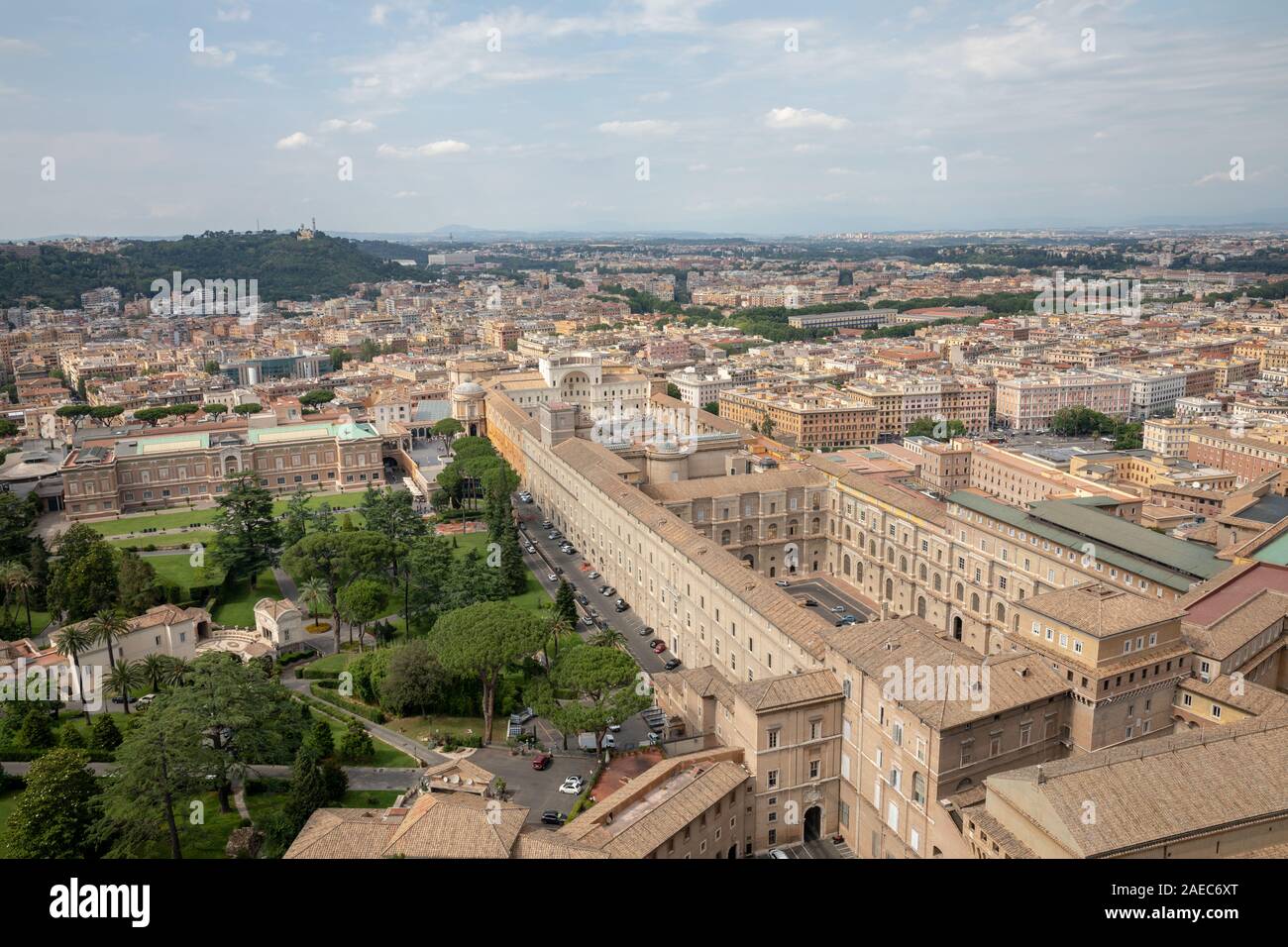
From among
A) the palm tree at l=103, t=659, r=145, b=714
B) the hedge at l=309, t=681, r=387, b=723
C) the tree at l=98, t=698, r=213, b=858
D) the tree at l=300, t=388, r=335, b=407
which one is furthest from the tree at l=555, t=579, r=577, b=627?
the tree at l=300, t=388, r=335, b=407

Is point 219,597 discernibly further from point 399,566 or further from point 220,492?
point 220,492

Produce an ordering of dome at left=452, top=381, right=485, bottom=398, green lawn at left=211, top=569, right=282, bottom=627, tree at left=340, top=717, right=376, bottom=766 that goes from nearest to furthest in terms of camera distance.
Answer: tree at left=340, top=717, right=376, bottom=766, green lawn at left=211, top=569, right=282, bottom=627, dome at left=452, top=381, right=485, bottom=398

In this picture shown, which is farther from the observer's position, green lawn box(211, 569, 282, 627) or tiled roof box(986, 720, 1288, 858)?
green lawn box(211, 569, 282, 627)

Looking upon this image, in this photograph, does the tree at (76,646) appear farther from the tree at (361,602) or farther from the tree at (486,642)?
the tree at (486,642)

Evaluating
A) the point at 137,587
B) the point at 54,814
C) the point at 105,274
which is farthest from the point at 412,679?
the point at 105,274

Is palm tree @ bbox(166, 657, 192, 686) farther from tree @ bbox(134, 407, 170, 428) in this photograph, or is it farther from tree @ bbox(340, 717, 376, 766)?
tree @ bbox(134, 407, 170, 428)

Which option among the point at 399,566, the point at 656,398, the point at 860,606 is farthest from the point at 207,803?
the point at 656,398

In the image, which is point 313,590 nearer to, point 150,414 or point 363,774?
point 363,774
